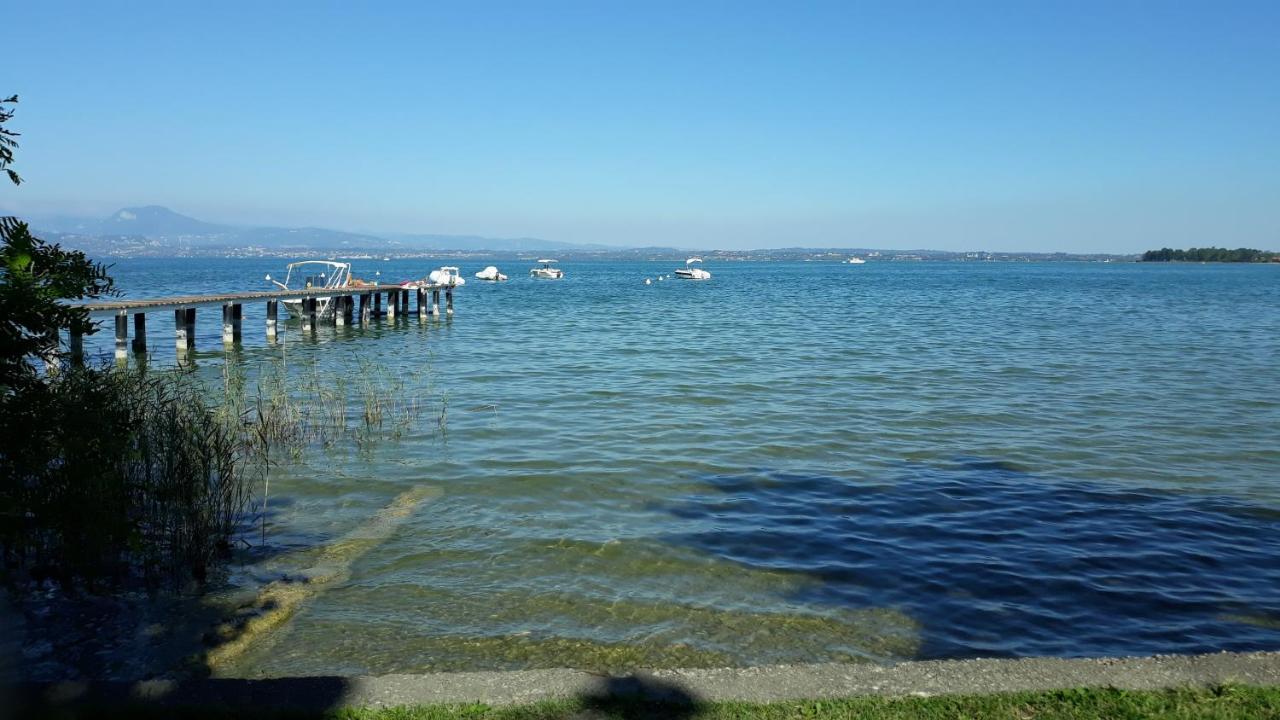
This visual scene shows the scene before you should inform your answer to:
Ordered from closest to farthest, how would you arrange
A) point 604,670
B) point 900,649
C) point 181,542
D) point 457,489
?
1. point 604,670
2. point 900,649
3. point 181,542
4. point 457,489

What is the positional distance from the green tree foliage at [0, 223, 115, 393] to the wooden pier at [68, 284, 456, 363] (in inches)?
157

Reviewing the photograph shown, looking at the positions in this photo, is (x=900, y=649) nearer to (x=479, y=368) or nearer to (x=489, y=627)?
(x=489, y=627)

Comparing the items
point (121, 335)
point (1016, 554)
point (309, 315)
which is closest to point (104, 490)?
point (1016, 554)

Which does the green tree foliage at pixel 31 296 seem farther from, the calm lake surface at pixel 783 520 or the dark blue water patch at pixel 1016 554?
the dark blue water patch at pixel 1016 554

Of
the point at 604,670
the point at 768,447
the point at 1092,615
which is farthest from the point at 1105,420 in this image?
the point at 604,670

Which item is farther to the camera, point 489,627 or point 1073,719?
point 489,627

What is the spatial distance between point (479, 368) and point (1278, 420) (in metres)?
18.4

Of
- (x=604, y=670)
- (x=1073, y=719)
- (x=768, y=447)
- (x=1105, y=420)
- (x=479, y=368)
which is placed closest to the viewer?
(x=1073, y=719)

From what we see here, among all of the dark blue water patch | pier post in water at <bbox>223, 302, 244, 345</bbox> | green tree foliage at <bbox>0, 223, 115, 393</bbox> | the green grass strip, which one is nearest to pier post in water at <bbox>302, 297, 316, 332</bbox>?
pier post in water at <bbox>223, 302, 244, 345</bbox>

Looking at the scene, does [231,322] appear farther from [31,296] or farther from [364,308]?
[31,296]

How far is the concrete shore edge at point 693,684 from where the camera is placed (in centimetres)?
515

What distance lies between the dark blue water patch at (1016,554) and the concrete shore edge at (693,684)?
1938 millimetres

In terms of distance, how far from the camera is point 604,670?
7.11 meters

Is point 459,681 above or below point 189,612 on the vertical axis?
above
